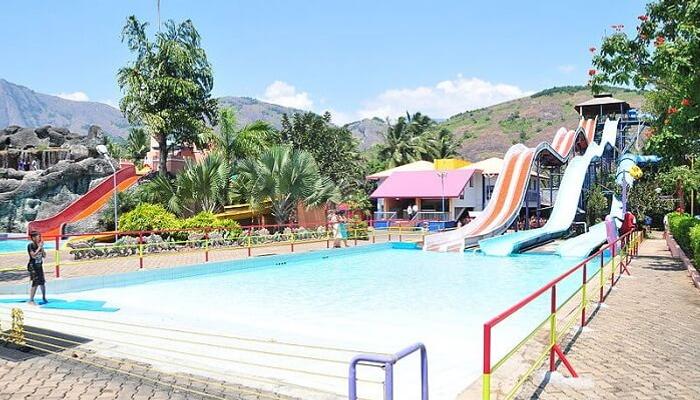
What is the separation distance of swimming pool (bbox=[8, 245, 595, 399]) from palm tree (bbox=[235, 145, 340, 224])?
392 centimetres

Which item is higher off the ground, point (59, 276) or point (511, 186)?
point (511, 186)

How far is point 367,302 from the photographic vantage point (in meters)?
12.3

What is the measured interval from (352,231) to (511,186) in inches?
316

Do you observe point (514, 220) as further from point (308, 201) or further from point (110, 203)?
point (110, 203)

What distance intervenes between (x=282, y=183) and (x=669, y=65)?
1467 cm

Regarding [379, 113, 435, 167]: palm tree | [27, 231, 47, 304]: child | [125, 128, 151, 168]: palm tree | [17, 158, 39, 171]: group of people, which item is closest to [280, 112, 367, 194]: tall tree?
[379, 113, 435, 167]: palm tree

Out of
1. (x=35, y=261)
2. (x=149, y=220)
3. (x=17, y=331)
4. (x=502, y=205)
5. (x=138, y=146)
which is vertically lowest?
(x=17, y=331)

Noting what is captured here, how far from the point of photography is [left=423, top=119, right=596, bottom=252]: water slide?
75.7ft

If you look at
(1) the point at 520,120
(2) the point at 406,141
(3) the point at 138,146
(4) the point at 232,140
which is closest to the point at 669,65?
(4) the point at 232,140

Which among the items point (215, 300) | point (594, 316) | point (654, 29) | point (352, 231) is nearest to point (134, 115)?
point (352, 231)

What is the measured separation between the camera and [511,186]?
26.6 metres

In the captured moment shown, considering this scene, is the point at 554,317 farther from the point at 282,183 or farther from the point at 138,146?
the point at 138,146

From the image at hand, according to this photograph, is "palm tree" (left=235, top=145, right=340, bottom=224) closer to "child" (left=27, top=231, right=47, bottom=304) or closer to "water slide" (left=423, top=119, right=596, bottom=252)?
"water slide" (left=423, top=119, right=596, bottom=252)

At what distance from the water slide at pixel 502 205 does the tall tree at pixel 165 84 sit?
516 inches
